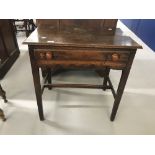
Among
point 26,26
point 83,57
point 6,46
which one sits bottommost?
point 26,26

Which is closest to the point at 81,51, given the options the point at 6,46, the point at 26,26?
the point at 6,46

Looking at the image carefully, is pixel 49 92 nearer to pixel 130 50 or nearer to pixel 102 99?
pixel 102 99

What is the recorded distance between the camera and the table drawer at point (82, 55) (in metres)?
1.13

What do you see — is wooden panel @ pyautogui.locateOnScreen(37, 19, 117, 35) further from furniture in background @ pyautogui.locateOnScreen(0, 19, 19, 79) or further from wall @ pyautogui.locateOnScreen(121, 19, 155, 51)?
wall @ pyautogui.locateOnScreen(121, 19, 155, 51)

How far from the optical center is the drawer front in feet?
3.71

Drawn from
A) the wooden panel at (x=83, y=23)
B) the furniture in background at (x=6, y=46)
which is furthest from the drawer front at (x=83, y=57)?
the furniture in background at (x=6, y=46)

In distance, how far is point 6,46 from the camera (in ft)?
7.95

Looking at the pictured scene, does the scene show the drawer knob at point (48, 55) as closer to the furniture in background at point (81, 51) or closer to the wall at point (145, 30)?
the furniture in background at point (81, 51)

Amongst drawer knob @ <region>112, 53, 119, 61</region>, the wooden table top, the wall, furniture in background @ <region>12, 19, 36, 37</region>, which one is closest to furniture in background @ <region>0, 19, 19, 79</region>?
furniture in background @ <region>12, 19, 36, 37</region>

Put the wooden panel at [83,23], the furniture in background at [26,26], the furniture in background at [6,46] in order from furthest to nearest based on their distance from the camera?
1. the furniture in background at [26,26]
2. the furniture in background at [6,46]
3. the wooden panel at [83,23]

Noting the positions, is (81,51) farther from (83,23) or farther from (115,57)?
(83,23)

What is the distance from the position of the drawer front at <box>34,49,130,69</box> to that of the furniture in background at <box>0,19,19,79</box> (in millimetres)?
1388

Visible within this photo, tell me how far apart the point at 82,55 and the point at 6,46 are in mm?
1757
